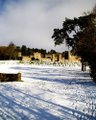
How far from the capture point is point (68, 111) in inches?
536

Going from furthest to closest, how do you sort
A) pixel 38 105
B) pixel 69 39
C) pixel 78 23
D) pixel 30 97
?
pixel 69 39, pixel 78 23, pixel 30 97, pixel 38 105

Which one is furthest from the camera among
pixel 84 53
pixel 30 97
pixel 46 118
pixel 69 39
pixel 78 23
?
pixel 69 39

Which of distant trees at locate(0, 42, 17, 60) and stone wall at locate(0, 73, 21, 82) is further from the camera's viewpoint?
distant trees at locate(0, 42, 17, 60)

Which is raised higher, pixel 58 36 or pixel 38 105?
pixel 58 36

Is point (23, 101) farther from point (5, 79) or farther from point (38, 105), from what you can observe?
point (5, 79)

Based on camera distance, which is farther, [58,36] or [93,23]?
[58,36]

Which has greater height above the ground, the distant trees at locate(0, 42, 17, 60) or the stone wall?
the distant trees at locate(0, 42, 17, 60)

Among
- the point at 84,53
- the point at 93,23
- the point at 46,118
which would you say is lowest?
the point at 46,118

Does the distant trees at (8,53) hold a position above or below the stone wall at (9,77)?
above

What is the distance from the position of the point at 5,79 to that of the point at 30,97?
12.8 m

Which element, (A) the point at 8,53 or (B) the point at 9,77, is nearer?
(B) the point at 9,77

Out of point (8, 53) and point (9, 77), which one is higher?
point (8, 53)

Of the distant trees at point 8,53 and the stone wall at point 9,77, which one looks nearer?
the stone wall at point 9,77

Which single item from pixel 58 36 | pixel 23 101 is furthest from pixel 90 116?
pixel 58 36
